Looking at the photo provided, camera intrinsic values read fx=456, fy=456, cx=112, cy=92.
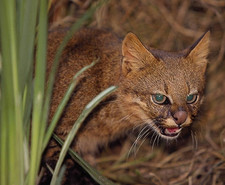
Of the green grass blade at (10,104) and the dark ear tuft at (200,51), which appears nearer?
the green grass blade at (10,104)

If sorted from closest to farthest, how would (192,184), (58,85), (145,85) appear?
(145,85) < (58,85) < (192,184)

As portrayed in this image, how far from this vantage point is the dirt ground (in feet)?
15.5

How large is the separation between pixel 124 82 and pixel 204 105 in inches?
51.3

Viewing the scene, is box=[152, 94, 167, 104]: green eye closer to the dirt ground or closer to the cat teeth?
the cat teeth

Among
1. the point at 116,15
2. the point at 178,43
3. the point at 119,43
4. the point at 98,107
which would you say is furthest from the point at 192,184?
the point at 116,15

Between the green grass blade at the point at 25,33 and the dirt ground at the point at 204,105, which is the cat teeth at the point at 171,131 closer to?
the dirt ground at the point at 204,105

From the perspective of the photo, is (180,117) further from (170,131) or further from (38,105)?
(38,105)

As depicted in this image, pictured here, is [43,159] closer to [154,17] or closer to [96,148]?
[96,148]

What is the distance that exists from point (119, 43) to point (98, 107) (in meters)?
0.67

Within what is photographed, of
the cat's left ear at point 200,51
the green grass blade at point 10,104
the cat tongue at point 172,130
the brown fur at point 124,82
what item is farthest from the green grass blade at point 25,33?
the cat's left ear at point 200,51

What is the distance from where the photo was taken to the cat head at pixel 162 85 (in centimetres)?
356

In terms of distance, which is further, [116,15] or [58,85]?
[116,15]

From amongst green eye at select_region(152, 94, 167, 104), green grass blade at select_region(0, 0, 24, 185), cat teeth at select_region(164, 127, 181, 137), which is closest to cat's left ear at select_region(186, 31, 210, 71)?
green eye at select_region(152, 94, 167, 104)

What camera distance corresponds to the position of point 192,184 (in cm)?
446
